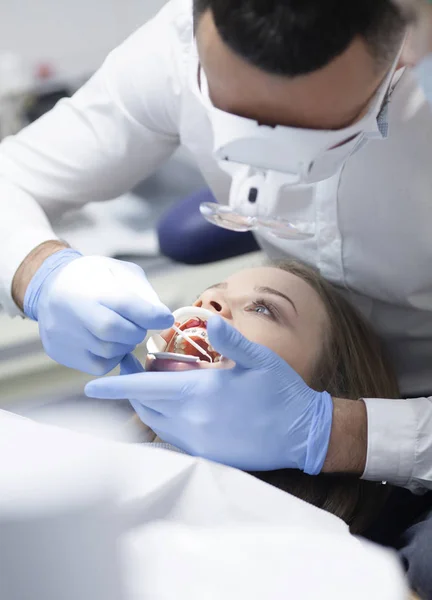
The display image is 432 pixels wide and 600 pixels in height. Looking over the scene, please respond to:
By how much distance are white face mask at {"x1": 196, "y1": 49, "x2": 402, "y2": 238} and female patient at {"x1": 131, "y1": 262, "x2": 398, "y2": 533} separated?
315 mm

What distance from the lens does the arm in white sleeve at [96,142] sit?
5.33ft

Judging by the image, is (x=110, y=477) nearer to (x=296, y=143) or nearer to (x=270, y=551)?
(x=270, y=551)

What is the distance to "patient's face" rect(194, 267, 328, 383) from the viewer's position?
146cm

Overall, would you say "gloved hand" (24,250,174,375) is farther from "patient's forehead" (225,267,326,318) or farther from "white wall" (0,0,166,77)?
"white wall" (0,0,166,77)

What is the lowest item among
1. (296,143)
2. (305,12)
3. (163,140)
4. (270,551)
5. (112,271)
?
(270,551)

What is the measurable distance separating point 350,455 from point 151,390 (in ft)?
1.24

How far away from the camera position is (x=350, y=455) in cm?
132

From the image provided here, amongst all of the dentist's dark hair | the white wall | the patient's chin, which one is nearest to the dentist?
the dentist's dark hair

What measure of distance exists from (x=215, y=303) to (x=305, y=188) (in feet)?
1.03

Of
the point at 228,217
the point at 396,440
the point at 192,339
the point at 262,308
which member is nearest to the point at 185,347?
the point at 192,339

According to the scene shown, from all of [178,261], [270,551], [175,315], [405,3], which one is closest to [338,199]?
[175,315]

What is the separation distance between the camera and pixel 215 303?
1521mm

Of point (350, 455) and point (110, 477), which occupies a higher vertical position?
point (110, 477)

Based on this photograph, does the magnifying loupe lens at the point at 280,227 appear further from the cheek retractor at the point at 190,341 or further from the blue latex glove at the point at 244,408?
the cheek retractor at the point at 190,341
